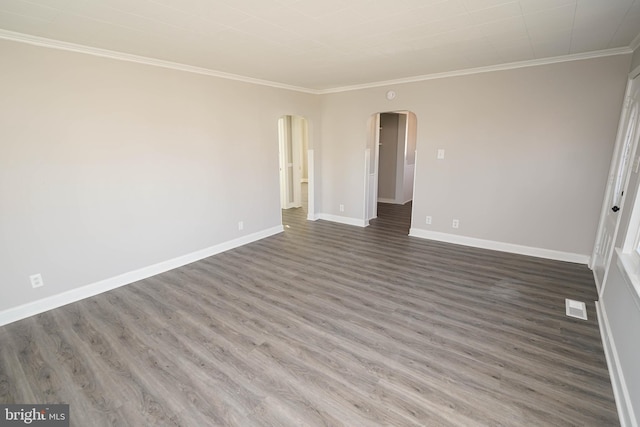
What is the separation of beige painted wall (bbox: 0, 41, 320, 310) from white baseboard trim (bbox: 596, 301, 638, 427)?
434 cm

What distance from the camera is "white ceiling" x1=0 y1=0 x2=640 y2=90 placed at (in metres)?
2.10

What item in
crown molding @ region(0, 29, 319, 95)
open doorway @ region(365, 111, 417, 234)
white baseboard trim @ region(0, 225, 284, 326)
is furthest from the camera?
open doorway @ region(365, 111, 417, 234)

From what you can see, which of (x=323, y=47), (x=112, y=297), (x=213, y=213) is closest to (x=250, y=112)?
(x=213, y=213)

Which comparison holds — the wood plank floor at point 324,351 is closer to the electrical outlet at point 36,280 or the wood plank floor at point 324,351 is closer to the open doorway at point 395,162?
the electrical outlet at point 36,280

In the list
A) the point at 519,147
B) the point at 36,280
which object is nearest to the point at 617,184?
the point at 519,147

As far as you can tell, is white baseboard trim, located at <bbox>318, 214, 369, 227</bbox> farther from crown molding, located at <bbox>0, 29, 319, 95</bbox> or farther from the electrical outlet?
the electrical outlet

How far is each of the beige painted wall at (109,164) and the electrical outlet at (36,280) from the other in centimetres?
4

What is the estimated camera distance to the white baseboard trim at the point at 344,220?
5.83m

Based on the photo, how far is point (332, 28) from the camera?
2.49 metres

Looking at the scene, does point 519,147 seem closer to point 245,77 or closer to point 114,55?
point 245,77

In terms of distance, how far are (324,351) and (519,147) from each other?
3.72 metres

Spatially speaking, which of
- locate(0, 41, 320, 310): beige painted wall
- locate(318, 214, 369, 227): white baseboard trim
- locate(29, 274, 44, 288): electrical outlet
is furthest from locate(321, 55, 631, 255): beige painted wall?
locate(29, 274, 44, 288): electrical outlet

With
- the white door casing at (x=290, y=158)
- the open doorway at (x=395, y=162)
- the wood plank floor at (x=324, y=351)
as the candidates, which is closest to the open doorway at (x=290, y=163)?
the white door casing at (x=290, y=158)

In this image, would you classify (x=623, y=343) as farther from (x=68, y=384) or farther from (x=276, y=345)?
(x=68, y=384)
